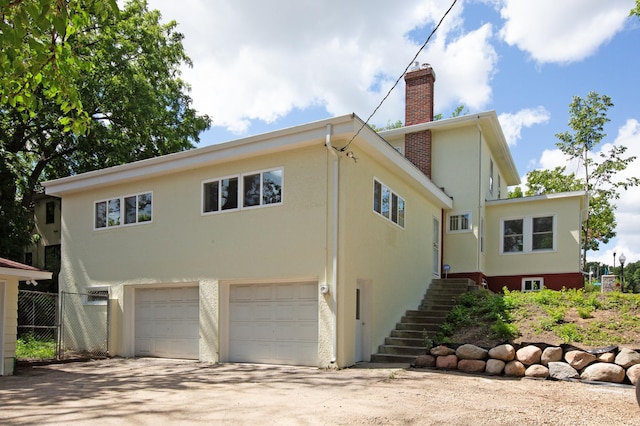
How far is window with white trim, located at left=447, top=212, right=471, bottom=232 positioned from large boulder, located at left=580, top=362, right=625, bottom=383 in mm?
8214

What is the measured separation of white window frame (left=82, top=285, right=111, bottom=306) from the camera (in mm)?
14630

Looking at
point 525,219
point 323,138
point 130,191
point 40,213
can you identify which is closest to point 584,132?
point 525,219

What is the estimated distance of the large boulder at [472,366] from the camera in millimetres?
10297

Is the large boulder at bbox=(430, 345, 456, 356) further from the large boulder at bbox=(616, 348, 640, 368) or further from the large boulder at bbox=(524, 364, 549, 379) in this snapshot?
the large boulder at bbox=(616, 348, 640, 368)

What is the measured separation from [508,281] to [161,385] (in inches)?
509

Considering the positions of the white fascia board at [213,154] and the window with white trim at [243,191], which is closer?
the white fascia board at [213,154]

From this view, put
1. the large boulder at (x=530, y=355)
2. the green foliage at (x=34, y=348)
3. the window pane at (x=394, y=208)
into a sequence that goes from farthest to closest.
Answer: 1. the green foliage at (x=34, y=348)
2. the window pane at (x=394, y=208)
3. the large boulder at (x=530, y=355)

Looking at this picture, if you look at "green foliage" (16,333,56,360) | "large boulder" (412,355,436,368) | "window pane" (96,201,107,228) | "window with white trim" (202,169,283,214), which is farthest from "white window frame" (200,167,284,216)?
"green foliage" (16,333,56,360)

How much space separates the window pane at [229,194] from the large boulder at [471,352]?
6.09 meters

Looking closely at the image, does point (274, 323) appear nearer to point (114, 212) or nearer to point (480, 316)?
point (480, 316)

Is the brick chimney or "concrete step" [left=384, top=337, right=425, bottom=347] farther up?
the brick chimney

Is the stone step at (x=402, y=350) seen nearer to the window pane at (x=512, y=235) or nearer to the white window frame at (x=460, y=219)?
the white window frame at (x=460, y=219)

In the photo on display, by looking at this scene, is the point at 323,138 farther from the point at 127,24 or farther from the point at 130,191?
the point at 127,24

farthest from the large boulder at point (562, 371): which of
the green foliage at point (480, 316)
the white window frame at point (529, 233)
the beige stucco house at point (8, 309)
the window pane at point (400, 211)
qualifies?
the beige stucco house at point (8, 309)
